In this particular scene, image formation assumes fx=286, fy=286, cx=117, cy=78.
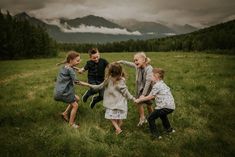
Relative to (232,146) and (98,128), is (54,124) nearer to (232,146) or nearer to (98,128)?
(98,128)

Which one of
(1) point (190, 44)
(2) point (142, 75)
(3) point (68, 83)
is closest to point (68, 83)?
(3) point (68, 83)

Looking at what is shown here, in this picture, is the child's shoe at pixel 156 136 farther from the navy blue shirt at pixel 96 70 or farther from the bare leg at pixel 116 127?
the navy blue shirt at pixel 96 70

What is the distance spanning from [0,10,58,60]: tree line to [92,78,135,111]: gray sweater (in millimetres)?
70801

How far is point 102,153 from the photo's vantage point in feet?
22.6

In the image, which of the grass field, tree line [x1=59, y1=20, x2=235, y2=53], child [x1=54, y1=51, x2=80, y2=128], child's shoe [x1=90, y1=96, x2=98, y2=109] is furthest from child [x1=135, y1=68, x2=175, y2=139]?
tree line [x1=59, y1=20, x2=235, y2=53]

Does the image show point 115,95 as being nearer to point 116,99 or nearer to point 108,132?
point 116,99

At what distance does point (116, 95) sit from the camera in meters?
8.48

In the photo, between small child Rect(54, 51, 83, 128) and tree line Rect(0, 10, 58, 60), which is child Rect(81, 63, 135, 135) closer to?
small child Rect(54, 51, 83, 128)

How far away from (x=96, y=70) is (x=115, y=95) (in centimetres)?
199

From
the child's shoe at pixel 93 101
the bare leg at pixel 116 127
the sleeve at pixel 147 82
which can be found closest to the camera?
the bare leg at pixel 116 127

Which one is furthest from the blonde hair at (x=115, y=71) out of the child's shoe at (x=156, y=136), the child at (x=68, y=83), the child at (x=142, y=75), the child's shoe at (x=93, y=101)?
the child's shoe at (x=93, y=101)

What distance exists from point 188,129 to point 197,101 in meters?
3.27

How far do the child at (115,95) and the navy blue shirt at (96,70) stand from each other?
1.68 meters

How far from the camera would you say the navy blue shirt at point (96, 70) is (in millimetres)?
10172
